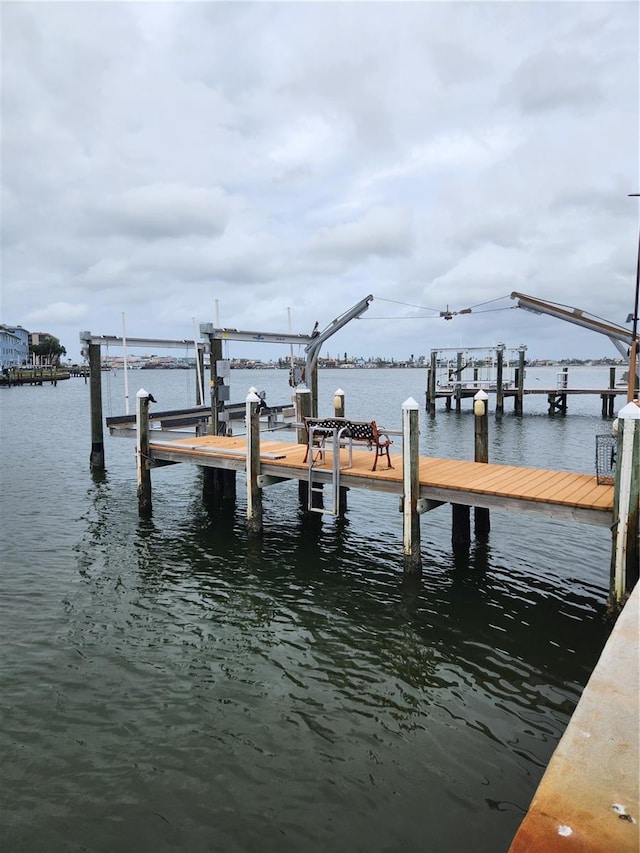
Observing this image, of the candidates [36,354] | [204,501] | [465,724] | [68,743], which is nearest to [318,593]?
[465,724]

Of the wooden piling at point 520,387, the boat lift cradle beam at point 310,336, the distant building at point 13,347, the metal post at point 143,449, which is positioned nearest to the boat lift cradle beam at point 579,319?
the boat lift cradle beam at point 310,336

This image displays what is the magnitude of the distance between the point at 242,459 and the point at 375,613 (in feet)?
16.9

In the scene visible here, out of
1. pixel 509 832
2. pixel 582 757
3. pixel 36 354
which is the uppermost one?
pixel 36 354

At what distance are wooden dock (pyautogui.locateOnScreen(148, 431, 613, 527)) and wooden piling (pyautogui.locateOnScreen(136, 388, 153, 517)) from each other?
227 mm

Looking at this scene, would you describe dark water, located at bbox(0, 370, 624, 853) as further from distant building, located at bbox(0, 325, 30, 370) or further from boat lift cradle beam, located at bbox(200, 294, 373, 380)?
distant building, located at bbox(0, 325, 30, 370)

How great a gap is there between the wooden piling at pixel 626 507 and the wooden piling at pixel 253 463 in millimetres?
6886

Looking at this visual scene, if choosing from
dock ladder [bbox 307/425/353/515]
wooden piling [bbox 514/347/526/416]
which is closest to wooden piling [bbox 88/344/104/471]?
dock ladder [bbox 307/425/353/515]

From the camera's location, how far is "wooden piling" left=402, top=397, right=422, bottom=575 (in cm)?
997

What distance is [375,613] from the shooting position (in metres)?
9.26

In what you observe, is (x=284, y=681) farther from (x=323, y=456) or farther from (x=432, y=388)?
(x=432, y=388)

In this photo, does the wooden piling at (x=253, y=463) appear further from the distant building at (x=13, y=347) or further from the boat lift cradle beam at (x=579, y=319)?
the distant building at (x=13, y=347)

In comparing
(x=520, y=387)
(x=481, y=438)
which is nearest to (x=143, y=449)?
(x=481, y=438)

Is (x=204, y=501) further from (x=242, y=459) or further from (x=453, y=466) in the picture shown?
(x=453, y=466)

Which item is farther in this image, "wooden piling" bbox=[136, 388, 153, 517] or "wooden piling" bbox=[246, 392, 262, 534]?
"wooden piling" bbox=[136, 388, 153, 517]
